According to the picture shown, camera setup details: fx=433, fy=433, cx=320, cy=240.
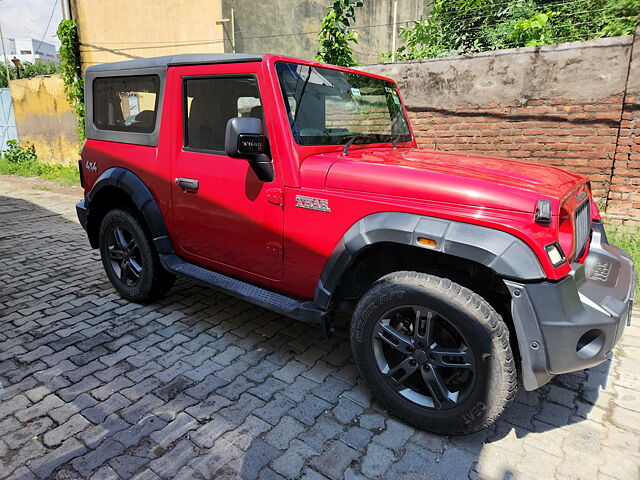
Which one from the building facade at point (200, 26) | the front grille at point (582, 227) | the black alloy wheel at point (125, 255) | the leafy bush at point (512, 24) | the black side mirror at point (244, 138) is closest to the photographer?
the front grille at point (582, 227)

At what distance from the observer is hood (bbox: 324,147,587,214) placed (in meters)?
2.06

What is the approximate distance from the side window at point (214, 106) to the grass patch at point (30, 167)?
357 inches

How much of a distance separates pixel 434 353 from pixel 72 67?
12.4 metres

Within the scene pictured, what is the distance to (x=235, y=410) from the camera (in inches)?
99.9

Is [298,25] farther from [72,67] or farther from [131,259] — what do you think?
[131,259]

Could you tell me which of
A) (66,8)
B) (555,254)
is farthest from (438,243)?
(66,8)

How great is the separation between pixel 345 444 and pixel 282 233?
1.26 metres

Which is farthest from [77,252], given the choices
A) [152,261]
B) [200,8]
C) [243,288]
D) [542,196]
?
[200,8]

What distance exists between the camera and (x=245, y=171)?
2799 millimetres

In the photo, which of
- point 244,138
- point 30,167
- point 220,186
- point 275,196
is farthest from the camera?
point 30,167

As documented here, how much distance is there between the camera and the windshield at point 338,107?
271 centimetres

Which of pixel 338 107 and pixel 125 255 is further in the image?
pixel 125 255

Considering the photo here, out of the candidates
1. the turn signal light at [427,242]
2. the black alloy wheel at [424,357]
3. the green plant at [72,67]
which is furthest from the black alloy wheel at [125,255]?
the green plant at [72,67]

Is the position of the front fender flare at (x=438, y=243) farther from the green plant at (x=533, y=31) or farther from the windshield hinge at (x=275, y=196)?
the green plant at (x=533, y=31)
